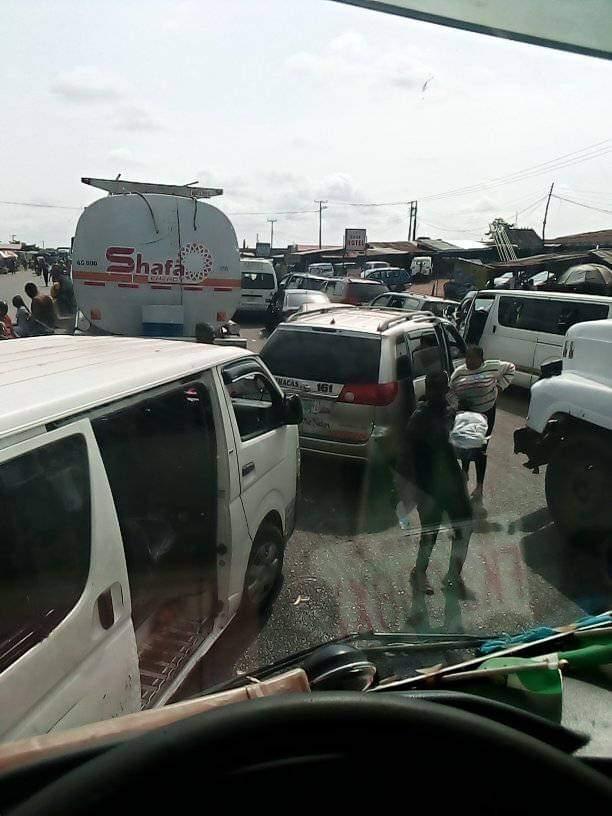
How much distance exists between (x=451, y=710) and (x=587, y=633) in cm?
101

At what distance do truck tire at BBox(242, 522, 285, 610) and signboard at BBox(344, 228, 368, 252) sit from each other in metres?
38.8

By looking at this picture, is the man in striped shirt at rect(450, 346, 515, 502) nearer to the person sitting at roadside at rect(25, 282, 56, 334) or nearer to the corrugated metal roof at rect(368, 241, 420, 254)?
the person sitting at roadside at rect(25, 282, 56, 334)

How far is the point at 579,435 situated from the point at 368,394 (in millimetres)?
2013

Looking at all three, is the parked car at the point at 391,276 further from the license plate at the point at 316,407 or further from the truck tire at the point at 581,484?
the truck tire at the point at 581,484

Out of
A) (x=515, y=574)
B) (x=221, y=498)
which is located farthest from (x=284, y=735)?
(x=515, y=574)

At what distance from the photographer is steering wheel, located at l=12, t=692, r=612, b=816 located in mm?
814

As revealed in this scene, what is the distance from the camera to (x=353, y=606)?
13.6 feet

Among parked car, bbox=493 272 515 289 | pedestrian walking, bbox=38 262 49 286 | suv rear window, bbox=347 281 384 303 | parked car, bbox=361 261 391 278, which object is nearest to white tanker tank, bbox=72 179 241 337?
suv rear window, bbox=347 281 384 303

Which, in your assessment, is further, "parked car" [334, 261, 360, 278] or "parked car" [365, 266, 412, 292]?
"parked car" [334, 261, 360, 278]

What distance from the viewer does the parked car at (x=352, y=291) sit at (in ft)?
67.5

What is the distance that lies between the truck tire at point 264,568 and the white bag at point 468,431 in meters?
1.92

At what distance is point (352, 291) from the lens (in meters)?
20.8

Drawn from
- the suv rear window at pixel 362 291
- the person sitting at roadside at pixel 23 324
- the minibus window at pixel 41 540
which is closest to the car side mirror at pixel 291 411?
the minibus window at pixel 41 540

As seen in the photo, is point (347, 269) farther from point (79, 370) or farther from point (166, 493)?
point (79, 370)
